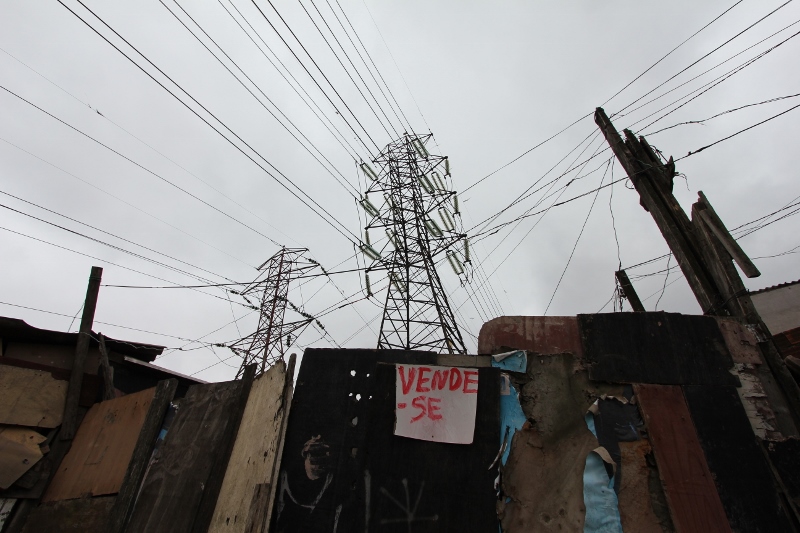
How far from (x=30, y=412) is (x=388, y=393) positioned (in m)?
6.71

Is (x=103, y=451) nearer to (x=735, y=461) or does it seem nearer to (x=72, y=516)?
(x=72, y=516)

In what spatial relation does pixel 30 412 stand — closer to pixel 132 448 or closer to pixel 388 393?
pixel 132 448

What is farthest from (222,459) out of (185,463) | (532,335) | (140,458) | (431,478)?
(532,335)

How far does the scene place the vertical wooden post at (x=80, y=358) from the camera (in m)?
7.40

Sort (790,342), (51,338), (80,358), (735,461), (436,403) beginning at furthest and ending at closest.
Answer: (790,342) → (51,338) → (80,358) → (436,403) → (735,461)

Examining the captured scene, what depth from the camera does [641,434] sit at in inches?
175

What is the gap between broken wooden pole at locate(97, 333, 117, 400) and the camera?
8.11 meters

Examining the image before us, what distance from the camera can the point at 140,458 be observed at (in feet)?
19.6

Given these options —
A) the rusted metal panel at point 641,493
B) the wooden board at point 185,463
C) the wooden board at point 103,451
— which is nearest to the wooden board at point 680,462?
the rusted metal panel at point 641,493

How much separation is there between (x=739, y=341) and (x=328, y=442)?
506 centimetres

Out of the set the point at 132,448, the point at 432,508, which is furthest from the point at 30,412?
the point at 432,508

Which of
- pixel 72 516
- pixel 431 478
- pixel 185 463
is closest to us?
pixel 431 478

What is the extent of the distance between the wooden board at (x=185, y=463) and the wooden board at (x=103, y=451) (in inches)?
33.8

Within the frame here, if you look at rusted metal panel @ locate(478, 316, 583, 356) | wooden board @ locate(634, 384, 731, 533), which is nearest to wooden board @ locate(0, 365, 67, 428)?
rusted metal panel @ locate(478, 316, 583, 356)
